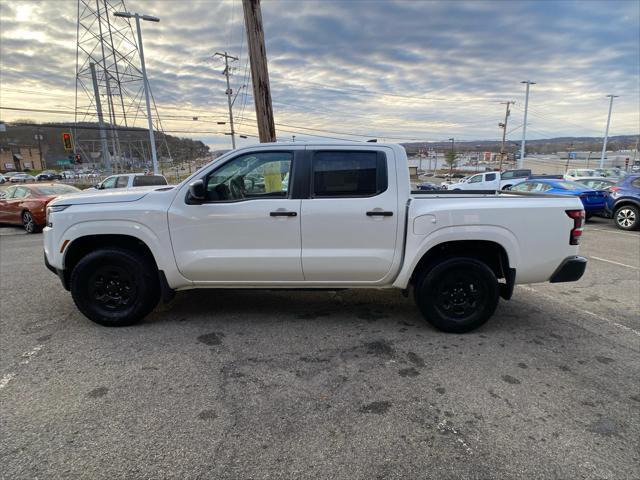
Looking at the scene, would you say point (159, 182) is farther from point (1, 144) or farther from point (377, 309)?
point (1, 144)

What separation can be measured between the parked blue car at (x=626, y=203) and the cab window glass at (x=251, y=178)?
11268mm

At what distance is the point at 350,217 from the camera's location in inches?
143

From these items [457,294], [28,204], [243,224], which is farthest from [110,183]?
[457,294]

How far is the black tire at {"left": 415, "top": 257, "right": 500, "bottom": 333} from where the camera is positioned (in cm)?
369

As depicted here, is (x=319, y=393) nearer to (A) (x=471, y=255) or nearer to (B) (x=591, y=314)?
(A) (x=471, y=255)

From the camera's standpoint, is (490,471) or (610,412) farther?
(610,412)

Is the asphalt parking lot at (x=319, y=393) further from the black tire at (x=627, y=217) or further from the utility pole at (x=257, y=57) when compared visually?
the black tire at (x=627, y=217)

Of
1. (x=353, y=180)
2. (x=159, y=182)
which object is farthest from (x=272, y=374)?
(x=159, y=182)

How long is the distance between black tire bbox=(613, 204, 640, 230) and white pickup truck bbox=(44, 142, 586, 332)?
9.17 meters

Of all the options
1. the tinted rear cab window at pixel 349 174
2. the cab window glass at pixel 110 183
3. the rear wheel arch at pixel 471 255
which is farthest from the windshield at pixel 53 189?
the rear wheel arch at pixel 471 255

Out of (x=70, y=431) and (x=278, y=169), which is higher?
(x=278, y=169)

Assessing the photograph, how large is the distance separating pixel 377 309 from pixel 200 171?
8.49 ft

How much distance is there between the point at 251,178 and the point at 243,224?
1.63ft

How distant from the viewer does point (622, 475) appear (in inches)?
80.9
